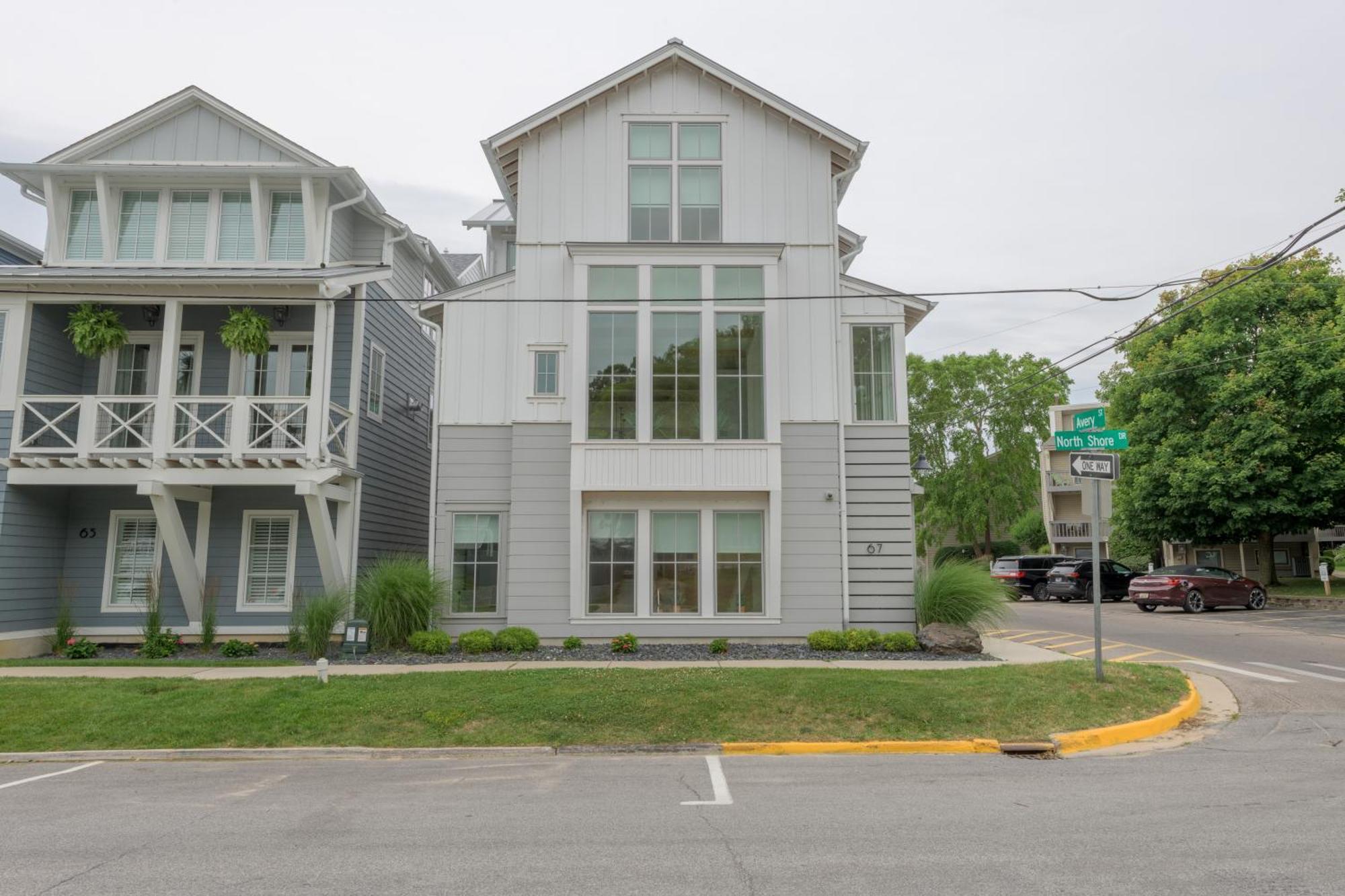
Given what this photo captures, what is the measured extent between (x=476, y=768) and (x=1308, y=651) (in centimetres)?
1482

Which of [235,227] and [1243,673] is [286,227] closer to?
[235,227]

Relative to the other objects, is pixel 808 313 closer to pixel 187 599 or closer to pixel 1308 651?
pixel 1308 651

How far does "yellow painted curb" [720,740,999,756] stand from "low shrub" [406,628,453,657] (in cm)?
641

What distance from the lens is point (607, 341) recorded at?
14883mm

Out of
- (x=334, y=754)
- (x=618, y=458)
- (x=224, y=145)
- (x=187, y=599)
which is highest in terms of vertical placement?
(x=224, y=145)

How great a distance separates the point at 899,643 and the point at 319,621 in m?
9.42

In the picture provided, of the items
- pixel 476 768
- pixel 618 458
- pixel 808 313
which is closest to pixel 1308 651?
pixel 808 313

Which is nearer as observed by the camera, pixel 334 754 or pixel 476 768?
pixel 476 768

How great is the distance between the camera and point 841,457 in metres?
15.1

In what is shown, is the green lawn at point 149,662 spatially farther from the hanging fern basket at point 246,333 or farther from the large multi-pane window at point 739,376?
the large multi-pane window at point 739,376

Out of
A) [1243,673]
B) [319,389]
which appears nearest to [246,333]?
[319,389]

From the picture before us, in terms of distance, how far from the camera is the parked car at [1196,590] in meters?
24.4

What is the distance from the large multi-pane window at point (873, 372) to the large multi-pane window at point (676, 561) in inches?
149

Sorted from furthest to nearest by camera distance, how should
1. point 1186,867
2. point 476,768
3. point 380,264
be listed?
point 380,264
point 476,768
point 1186,867
